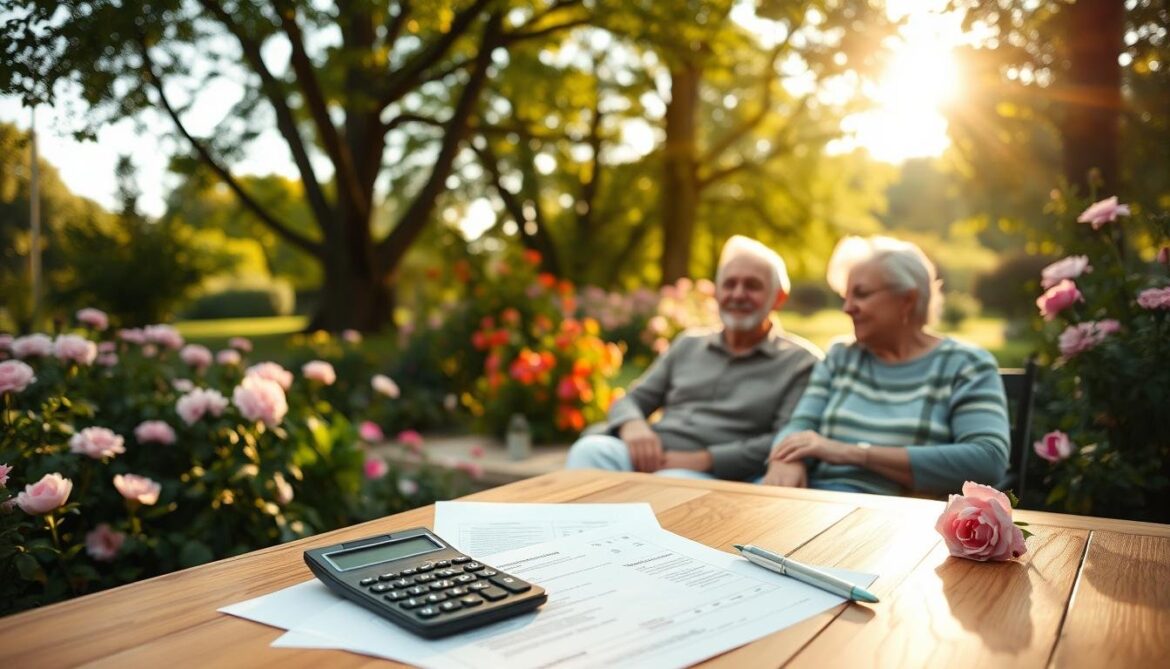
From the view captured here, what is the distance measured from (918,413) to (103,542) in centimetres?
219

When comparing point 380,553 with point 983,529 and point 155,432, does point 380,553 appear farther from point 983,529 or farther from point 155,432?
point 155,432

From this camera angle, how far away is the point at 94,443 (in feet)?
6.56

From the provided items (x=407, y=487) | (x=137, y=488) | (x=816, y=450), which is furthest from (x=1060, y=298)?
(x=137, y=488)

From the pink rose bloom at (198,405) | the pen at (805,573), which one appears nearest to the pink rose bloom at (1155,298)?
the pen at (805,573)

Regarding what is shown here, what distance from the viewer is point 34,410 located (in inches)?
90.7

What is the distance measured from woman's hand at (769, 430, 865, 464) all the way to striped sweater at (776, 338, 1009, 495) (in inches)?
3.9

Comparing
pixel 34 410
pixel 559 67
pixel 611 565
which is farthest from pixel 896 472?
pixel 559 67

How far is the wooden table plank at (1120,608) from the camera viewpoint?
3.08ft

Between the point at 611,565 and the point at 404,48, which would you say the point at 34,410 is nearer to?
the point at 611,565

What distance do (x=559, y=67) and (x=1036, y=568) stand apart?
9107mm

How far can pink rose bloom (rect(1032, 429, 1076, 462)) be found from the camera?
244 cm

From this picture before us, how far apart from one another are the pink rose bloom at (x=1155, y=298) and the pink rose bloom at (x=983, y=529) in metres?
1.29

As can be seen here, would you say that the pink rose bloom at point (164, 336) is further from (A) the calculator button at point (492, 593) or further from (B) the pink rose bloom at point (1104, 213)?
(B) the pink rose bloom at point (1104, 213)

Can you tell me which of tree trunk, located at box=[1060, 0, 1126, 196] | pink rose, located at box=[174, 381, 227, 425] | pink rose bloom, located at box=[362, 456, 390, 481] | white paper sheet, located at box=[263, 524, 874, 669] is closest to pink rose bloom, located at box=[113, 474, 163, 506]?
pink rose, located at box=[174, 381, 227, 425]
